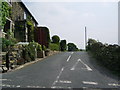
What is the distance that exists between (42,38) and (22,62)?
1624cm

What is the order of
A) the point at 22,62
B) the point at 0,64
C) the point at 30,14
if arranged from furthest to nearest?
the point at 30,14 → the point at 22,62 → the point at 0,64

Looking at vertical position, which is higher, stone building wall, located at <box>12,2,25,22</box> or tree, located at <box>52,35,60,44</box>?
stone building wall, located at <box>12,2,25,22</box>

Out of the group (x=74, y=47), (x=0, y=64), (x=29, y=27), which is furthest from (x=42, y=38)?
(x=74, y=47)

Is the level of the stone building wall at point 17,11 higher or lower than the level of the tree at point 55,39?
higher

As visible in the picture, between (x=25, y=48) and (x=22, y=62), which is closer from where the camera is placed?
(x=22, y=62)

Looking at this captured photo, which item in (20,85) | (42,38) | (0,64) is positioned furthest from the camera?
(42,38)

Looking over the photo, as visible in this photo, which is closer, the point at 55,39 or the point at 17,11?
the point at 17,11

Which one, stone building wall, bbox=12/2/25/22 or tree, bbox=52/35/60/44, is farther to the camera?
tree, bbox=52/35/60/44

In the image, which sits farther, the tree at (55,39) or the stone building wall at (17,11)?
the tree at (55,39)

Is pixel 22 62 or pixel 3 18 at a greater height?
pixel 3 18

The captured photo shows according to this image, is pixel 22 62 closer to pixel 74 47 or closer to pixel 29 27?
pixel 29 27

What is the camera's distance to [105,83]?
34.7 feet

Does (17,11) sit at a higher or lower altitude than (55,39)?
higher

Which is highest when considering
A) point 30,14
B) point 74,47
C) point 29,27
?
point 30,14
